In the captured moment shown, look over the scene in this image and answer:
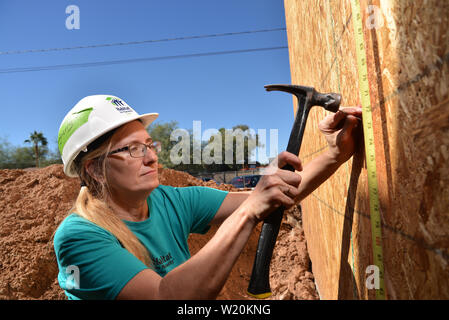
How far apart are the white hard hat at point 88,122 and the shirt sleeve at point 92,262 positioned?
0.72 metres

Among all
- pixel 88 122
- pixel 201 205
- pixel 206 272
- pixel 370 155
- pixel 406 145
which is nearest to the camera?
pixel 406 145

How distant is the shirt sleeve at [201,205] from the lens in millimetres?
2662

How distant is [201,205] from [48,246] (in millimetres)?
5601

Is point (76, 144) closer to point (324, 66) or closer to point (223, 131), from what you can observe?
point (324, 66)

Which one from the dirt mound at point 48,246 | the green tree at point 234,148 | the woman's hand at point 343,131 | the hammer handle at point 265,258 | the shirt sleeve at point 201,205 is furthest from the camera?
the green tree at point 234,148

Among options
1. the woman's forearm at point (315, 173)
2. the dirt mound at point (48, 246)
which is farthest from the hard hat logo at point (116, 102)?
the dirt mound at point (48, 246)

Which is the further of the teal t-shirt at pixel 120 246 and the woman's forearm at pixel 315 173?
the woman's forearm at pixel 315 173

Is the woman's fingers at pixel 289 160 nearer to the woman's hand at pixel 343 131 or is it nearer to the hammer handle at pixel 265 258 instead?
the hammer handle at pixel 265 258

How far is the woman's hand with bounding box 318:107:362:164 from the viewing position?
6.01 ft

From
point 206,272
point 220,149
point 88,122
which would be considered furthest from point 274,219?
point 220,149

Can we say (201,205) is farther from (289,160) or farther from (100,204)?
(289,160)

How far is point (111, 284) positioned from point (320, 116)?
2.58m

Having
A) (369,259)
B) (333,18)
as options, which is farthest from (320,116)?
(369,259)

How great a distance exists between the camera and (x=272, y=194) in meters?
1.56
